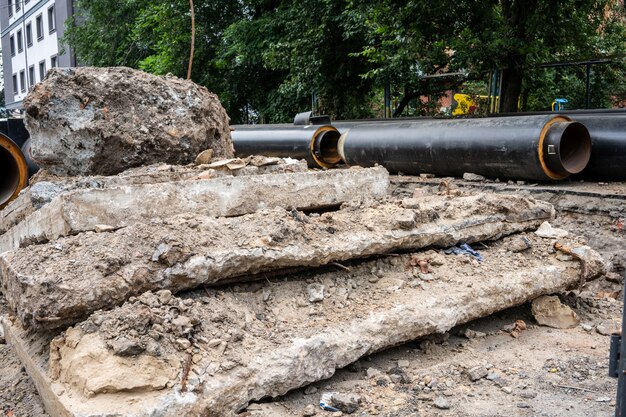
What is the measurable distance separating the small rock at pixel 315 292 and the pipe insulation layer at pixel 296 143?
5.82 meters

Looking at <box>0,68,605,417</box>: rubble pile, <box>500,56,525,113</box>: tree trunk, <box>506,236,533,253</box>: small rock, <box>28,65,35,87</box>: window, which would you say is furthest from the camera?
<box>28,65,35,87</box>: window

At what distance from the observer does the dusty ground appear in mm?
3031

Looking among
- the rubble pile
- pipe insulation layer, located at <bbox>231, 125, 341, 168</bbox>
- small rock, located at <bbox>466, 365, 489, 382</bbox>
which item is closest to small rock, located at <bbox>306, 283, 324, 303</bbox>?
the rubble pile

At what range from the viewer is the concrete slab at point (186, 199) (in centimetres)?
351

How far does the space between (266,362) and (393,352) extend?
0.96m

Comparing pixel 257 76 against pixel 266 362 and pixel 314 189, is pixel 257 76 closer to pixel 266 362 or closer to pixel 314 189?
pixel 314 189

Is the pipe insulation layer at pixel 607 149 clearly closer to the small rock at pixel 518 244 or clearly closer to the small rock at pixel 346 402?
the small rock at pixel 518 244

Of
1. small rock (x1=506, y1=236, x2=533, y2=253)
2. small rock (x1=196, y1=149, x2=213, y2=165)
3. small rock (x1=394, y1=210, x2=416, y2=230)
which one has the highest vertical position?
small rock (x1=196, y1=149, x2=213, y2=165)

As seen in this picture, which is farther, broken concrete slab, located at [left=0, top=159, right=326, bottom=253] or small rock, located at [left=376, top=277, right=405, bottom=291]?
small rock, located at [left=376, top=277, right=405, bottom=291]

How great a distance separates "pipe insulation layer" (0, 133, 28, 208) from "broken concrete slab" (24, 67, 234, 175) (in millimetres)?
2009

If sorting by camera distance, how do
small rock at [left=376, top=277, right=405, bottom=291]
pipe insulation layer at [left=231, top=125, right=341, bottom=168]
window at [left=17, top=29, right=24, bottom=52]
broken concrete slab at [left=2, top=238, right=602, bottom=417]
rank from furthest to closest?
window at [left=17, top=29, right=24, bottom=52]
pipe insulation layer at [left=231, top=125, right=341, bottom=168]
small rock at [left=376, top=277, right=405, bottom=291]
broken concrete slab at [left=2, top=238, right=602, bottom=417]

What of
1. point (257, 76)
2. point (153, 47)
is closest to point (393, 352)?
point (257, 76)

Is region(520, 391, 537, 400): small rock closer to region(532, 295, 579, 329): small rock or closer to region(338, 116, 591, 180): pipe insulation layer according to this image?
region(532, 295, 579, 329): small rock

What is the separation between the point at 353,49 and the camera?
14.3m
